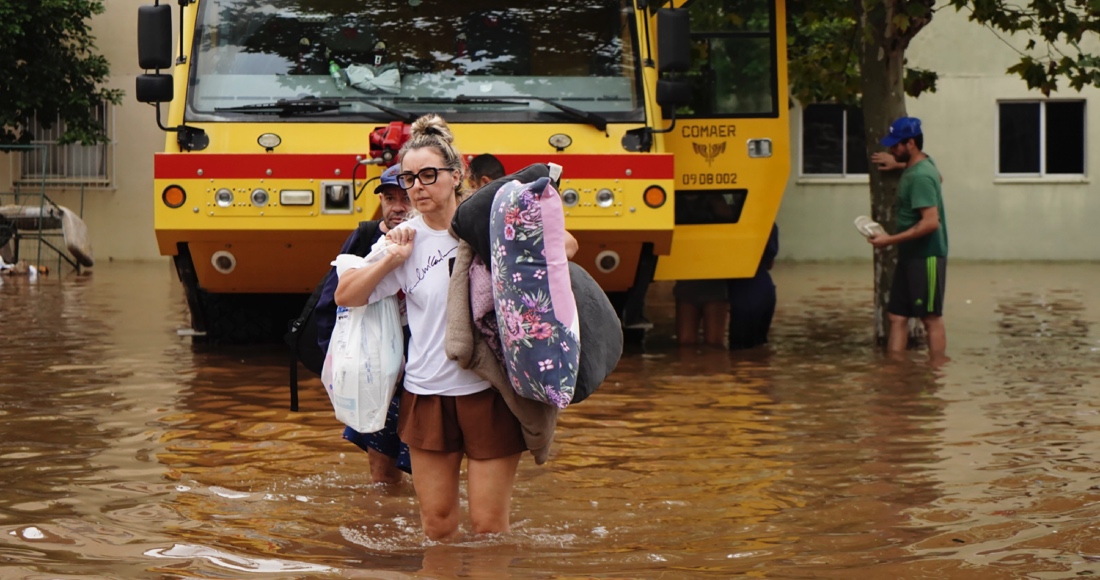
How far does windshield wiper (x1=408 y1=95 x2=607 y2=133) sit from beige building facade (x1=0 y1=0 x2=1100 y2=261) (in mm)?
17952

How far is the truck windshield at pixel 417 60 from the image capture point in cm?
1102

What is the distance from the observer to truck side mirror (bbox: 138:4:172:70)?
10.6 metres

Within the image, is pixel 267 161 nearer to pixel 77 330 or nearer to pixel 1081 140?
pixel 77 330

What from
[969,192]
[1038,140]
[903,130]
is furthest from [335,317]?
[1038,140]

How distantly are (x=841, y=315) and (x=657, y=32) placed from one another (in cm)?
705

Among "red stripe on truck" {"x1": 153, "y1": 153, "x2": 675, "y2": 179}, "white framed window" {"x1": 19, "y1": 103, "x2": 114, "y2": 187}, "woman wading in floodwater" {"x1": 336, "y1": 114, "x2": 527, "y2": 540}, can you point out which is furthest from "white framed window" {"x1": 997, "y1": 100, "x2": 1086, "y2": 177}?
"woman wading in floodwater" {"x1": 336, "y1": 114, "x2": 527, "y2": 540}

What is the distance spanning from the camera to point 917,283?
39.4 feet

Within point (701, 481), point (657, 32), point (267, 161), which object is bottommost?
point (701, 481)

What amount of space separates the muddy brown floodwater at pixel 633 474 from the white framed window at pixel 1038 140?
53.7 ft

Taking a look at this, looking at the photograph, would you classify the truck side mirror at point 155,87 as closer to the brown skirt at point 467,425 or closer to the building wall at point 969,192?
the brown skirt at point 467,425

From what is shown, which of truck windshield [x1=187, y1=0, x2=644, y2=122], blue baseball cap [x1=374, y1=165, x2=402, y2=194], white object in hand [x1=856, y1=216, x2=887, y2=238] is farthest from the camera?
white object in hand [x1=856, y1=216, x2=887, y2=238]

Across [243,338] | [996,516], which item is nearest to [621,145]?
[243,338]

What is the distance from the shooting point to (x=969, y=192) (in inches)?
1136

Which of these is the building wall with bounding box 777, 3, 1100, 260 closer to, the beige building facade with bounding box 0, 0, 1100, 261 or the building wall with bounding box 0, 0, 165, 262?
the beige building facade with bounding box 0, 0, 1100, 261
